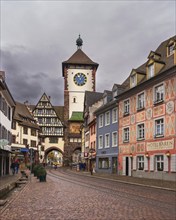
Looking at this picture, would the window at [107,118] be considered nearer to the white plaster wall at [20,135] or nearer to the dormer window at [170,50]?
the dormer window at [170,50]

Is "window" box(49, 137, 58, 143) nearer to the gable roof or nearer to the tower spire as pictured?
the gable roof

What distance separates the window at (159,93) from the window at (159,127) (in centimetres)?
162

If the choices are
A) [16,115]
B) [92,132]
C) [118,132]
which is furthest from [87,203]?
[16,115]

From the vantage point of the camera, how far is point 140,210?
12188mm

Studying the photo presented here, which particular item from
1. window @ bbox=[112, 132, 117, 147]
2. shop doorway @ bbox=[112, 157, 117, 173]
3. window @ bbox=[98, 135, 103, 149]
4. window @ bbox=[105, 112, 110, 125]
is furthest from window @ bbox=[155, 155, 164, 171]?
window @ bbox=[98, 135, 103, 149]

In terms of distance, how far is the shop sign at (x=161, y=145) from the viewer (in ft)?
94.1

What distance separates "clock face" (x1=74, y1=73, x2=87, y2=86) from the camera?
8650 centimetres

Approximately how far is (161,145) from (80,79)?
58.0 meters

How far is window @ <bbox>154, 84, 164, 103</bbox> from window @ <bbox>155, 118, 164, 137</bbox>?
1.62 m

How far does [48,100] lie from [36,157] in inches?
594

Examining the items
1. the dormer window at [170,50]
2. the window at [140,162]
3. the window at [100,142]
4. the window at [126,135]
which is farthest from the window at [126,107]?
the window at [100,142]

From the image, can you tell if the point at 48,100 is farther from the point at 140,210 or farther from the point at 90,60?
the point at 140,210

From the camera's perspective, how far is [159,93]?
31.0m

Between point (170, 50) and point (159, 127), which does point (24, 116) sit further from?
point (170, 50)
